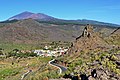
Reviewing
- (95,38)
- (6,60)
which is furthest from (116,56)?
(6,60)

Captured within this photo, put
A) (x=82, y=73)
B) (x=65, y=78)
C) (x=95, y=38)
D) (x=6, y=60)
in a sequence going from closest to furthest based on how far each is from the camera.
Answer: (x=82, y=73) < (x=65, y=78) < (x=95, y=38) < (x=6, y=60)

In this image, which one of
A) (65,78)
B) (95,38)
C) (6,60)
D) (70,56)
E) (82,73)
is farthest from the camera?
(6,60)

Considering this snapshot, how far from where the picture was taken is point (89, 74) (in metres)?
27.8

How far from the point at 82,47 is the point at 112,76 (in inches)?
2359

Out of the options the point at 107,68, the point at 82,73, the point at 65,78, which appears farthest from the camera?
the point at 65,78

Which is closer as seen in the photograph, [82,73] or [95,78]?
[95,78]

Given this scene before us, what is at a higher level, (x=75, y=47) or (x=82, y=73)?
(x=82, y=73)

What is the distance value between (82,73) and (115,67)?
3.35 m

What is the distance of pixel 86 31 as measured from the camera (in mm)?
93188

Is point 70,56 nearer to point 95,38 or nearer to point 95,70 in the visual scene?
point 95,38

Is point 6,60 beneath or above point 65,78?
beneath

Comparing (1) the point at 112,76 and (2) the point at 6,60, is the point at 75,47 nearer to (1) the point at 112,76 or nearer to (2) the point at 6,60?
(2) the point at 6,60

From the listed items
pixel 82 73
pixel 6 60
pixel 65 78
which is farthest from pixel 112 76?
pixel 6 60

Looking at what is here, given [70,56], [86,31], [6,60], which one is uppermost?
[86,31]
